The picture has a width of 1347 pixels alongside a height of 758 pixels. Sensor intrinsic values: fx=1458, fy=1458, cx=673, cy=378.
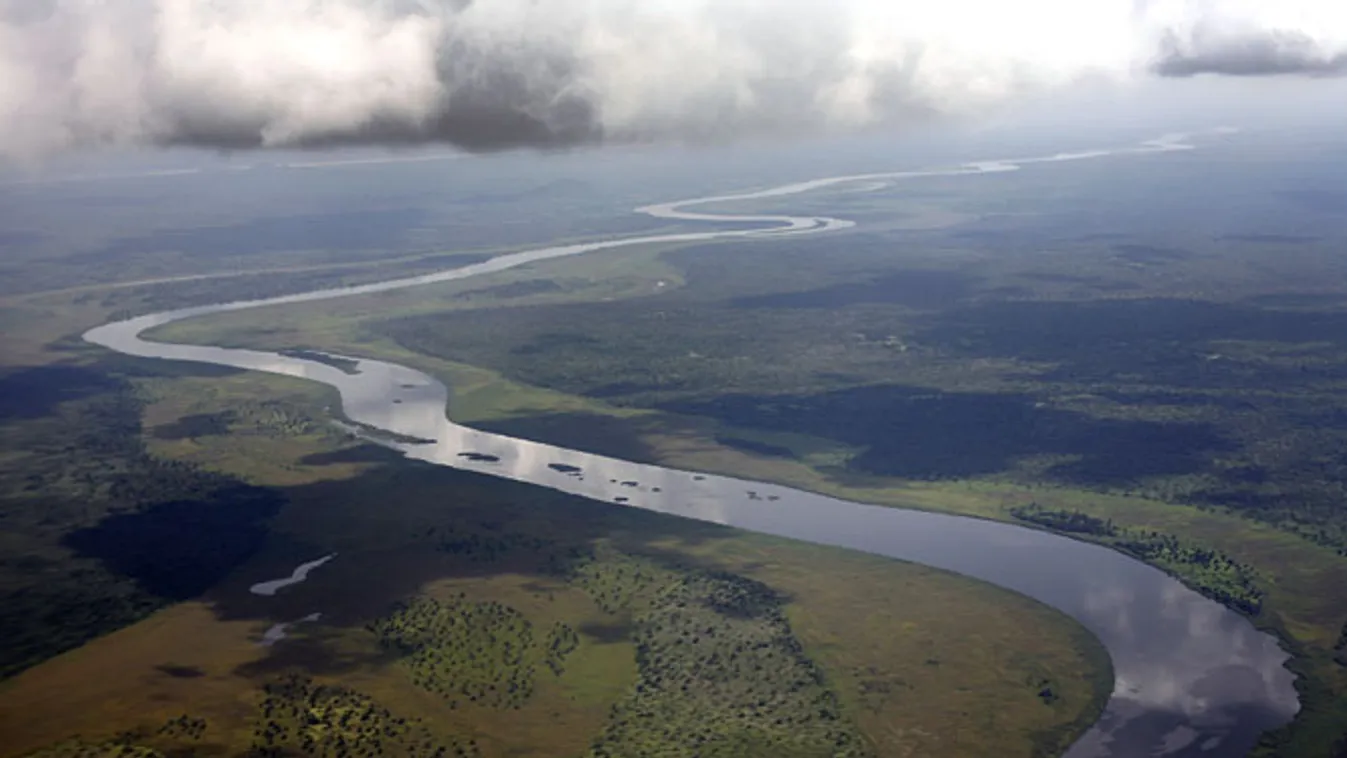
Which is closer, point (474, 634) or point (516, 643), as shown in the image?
point (516, 643)

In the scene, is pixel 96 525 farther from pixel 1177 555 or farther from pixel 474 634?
pixel 1177 555

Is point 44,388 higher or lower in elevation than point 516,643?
higher

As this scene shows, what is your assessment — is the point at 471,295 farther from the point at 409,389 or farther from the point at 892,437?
the point at 892,437

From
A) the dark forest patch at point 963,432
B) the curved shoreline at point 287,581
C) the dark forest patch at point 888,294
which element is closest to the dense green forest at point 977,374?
the dark forest patch at point 963,432

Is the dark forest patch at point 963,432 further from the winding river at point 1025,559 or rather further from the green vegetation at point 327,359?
the green vegetation at point 327,359

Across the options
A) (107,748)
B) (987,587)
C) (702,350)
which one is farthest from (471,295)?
(107,748)

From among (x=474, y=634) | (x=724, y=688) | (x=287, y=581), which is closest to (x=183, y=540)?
(x=287, y=581)
